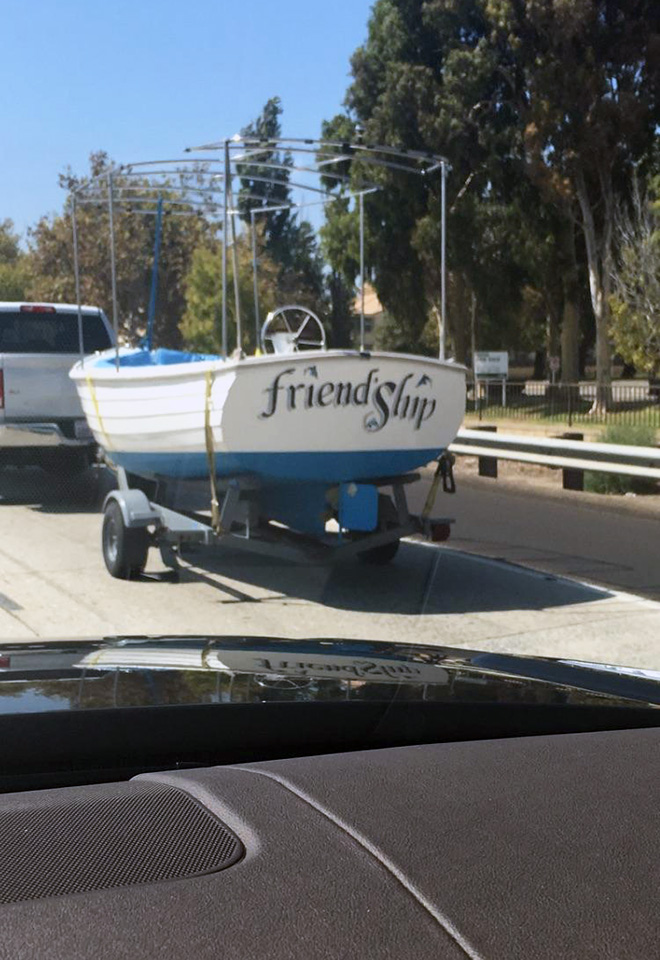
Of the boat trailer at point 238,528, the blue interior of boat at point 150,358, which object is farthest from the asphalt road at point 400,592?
the blue interior of boat at point 150,358

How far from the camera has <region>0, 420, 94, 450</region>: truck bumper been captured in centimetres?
1292

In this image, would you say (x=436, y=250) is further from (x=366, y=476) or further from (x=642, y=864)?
(x=642, y=864)

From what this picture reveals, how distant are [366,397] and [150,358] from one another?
3.23 m

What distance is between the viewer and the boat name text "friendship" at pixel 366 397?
8180 millimetres

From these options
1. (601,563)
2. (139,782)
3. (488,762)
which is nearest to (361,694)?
(488,762)

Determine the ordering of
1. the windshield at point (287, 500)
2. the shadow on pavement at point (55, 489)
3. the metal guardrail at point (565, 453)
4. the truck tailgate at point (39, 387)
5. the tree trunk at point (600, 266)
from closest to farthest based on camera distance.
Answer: the windshield at point (287, 500)
the truck tailgate at point (39, 387)
the metal guardrail at point (565, 453)
the shadow on pavement at point (55, 489)
the tree trunk at point (600, 266)

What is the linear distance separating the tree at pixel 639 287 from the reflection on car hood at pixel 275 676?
29.3 metres

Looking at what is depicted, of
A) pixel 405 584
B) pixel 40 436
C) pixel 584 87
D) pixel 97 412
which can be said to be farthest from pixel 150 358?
pixel 584 87

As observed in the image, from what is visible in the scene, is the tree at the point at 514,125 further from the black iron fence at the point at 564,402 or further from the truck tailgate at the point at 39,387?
the truck tailgate at the point at 39,387

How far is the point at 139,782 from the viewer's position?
207 cm

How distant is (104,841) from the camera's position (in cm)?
170

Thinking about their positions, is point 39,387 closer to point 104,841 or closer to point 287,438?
point 287,438

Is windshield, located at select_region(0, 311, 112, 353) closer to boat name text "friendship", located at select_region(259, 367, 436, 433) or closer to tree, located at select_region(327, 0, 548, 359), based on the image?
boat name text "friendship", located at select_region(259, 367, 436, 433)

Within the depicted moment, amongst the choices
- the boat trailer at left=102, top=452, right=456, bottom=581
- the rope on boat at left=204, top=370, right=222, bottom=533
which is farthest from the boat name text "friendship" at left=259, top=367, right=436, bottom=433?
the boat trailer at left=102, top=452, right=456, bottom=581
